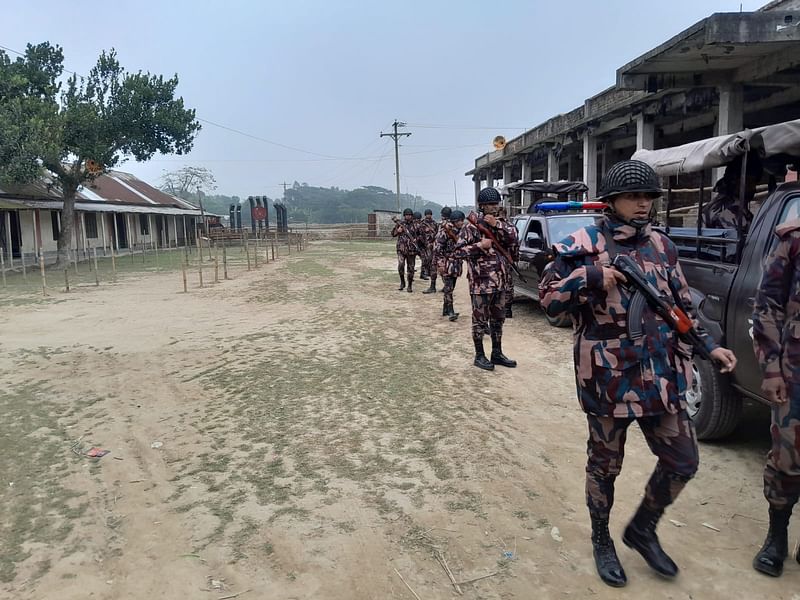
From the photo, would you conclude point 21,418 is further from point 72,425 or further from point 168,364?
point 168,364

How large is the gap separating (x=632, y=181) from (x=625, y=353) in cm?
68

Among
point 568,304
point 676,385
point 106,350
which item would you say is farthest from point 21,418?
point 676,385

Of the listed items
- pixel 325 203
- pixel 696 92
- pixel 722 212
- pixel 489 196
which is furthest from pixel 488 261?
pixel 325 203

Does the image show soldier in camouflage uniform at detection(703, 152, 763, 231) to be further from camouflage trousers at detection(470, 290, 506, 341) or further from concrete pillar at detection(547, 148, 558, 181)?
concrete pillar at detection(547, 148, 558, 181)

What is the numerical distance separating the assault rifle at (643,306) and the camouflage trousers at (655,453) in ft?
1.00

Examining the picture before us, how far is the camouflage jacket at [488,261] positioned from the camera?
568 centimetres

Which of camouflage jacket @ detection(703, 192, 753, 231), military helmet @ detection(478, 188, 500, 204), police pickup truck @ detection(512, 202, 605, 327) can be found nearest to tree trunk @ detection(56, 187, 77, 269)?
police pickup truck @ detection(512, 202, 605, 327)

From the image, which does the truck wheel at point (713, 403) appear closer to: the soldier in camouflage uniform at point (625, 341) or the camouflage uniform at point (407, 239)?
the soldier in camouflage uniform at point (625, 341)

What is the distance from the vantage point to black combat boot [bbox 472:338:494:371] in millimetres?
5893

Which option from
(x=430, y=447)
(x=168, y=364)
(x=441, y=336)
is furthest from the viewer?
(x=441, y=336)

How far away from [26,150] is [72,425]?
51.7 feet

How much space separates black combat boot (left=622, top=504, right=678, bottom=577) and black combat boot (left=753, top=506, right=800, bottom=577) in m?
0.38

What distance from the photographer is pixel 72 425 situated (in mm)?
4492

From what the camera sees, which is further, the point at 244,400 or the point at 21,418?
the point at 244,400
